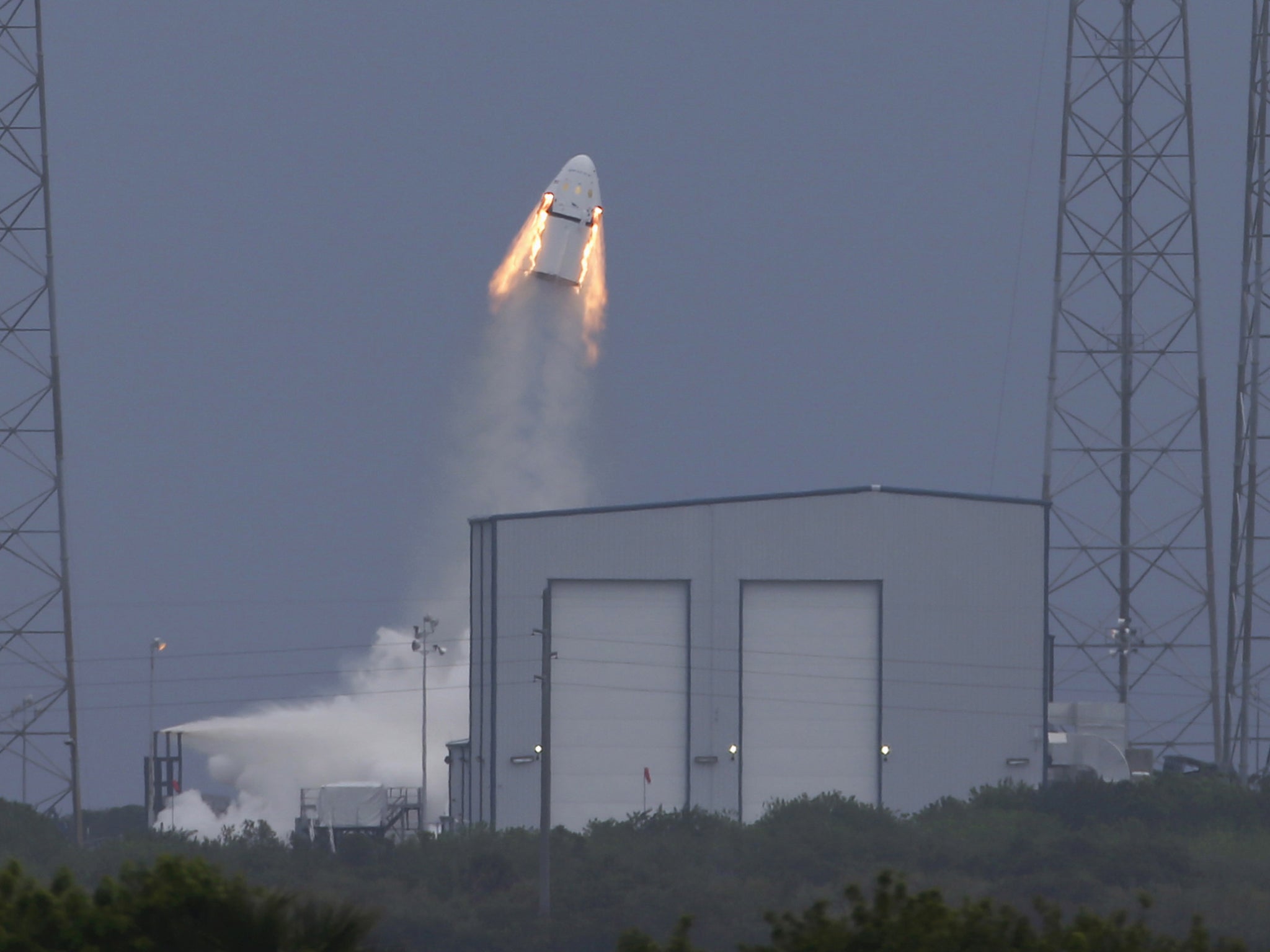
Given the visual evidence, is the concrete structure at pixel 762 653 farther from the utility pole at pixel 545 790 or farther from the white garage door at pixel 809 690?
the utility pole at pixel 545 790

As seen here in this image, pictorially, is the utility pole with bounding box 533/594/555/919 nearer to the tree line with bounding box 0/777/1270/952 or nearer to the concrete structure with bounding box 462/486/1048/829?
the tree line with bounding box 0/777/1270/952

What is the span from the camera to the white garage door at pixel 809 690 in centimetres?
6019

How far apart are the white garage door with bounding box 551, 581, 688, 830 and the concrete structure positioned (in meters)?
0.06

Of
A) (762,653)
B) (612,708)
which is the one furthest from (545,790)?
(762,653)

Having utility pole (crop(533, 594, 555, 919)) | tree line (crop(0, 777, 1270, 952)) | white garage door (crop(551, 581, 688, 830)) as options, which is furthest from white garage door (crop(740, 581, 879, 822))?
utility pole (crop(533, 594, 555, 919))

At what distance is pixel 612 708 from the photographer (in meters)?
59.7

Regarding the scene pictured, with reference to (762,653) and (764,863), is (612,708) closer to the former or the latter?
(762,653)

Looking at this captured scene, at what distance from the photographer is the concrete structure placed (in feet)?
195

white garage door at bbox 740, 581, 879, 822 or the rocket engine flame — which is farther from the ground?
the rocket engine flame

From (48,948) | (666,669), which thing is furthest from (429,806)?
(48,948)

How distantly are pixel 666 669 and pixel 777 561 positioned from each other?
461 centimetres

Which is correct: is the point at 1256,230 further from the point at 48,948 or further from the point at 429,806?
the point at 48,948

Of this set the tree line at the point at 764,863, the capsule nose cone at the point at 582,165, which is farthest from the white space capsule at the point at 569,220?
the tree line at the point at 764,863

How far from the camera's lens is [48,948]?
644 inches
